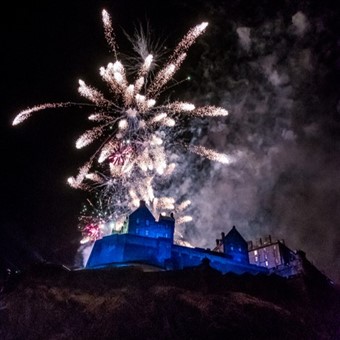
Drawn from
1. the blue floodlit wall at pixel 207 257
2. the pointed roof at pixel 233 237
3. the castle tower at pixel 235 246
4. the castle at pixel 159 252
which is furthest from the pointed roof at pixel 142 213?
the pointed roof at pixel 233 237

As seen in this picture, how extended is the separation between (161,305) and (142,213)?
62.8 feet

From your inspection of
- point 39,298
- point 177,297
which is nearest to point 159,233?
point 177,297

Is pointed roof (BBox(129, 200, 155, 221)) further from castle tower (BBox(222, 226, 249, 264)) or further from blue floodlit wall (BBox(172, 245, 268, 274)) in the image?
castle tower (BBox(222, 226, 249, 264))

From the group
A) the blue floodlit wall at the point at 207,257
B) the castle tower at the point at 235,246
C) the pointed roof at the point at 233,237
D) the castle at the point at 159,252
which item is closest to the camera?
the castle at the point at 159,252

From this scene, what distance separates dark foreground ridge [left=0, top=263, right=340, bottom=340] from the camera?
45688 mm

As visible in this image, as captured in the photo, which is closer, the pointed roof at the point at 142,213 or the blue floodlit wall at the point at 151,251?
the blue floodlit wall at the point at 151,251

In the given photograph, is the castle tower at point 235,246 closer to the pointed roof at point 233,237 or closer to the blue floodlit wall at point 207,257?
the pointed roof at point 233,237

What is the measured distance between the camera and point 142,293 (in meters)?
49.9

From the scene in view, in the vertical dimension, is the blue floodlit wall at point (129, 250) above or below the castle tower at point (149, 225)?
below

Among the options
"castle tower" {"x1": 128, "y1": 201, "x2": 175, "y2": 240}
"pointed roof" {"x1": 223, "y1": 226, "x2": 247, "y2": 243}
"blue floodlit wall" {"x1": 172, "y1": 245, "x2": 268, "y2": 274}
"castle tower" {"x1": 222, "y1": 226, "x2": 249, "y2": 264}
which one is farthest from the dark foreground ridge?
"pointed roof" {"x1": 223, "y1": 226, "x2": 247, "y2": 243}

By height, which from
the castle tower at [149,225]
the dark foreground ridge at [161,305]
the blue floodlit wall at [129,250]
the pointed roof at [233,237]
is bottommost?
the dark foreground ridge at [161,305]

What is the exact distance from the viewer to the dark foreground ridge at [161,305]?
45688 millimetres

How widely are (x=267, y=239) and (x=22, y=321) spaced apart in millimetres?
50218

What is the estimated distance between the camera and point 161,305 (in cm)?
4803
